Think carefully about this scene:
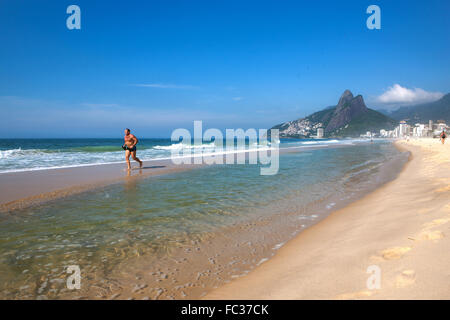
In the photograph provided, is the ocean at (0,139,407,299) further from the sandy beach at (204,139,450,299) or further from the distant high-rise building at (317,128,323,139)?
the distant high-rise building at (317,128,323,139)

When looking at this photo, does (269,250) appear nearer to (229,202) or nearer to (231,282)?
(231,282)

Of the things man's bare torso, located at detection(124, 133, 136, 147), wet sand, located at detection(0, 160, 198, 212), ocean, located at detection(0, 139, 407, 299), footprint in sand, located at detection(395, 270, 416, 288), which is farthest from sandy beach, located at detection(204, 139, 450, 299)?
man's bare torso, located at detection(124, 133, 136, 147)

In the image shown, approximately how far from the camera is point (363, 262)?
3.02 metres

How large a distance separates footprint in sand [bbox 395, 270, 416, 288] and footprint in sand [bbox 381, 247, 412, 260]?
1.54ft

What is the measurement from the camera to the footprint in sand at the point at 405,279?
2.34 m

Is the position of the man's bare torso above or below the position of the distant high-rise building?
below

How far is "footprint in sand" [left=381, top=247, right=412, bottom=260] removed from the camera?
118 inches

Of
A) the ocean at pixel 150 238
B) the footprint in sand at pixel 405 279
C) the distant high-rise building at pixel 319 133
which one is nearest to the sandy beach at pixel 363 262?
the footprint in sand at pixel 405 279

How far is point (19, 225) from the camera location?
5.36 meters

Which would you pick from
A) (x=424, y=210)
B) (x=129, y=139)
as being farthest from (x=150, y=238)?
(x=129, y=139)

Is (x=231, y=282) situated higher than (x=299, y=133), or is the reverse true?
(x=299, y=133)

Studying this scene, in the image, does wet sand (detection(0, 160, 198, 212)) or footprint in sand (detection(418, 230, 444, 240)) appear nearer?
footprint in sand (detection(418, 230, 444, 240))
